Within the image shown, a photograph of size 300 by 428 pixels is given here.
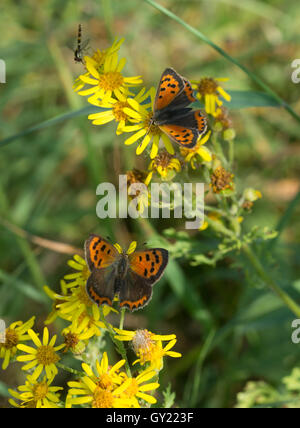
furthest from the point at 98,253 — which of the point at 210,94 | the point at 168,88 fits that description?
the point at 210,94

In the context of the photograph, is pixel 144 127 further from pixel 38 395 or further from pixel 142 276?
pixel 38 395

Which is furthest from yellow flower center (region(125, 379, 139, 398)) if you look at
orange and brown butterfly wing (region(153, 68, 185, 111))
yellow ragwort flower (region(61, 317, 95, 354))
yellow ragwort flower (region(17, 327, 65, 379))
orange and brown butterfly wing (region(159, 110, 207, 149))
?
orange and brown butterfly wing (region(153, 68, 185, 111))

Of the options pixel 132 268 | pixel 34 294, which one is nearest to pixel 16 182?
pixel 34 294

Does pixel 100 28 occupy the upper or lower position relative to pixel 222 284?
upper

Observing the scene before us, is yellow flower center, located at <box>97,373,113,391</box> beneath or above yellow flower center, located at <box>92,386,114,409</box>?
above

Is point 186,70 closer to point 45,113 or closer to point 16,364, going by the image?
point 45,113

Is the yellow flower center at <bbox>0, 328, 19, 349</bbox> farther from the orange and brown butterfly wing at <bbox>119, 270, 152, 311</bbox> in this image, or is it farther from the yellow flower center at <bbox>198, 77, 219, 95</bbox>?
the yellow flower center at <bbox>198, 77, 219, 95</bbox>
